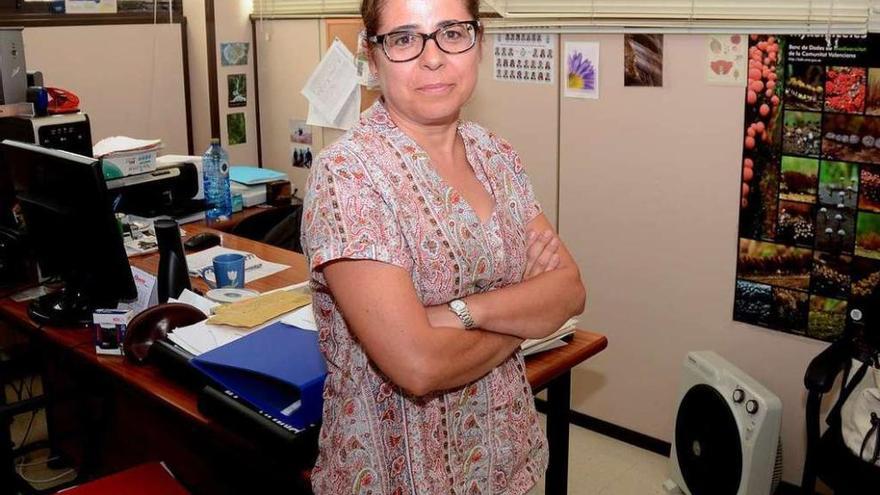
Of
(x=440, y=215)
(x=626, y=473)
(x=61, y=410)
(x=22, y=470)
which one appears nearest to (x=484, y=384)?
(x=440, y=215)

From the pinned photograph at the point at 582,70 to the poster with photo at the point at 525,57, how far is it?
63mm

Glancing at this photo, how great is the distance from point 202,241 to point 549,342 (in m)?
1.42

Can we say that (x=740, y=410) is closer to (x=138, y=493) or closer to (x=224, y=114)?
(x=138, y=493)

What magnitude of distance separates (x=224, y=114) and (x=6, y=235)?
1.67m

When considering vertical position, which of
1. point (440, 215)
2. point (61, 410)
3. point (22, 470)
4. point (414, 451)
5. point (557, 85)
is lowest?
point (22, 470)

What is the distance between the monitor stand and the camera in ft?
7.67

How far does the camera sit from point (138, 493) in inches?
76.2

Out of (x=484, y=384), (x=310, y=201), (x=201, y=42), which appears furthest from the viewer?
(x=201, y=42)

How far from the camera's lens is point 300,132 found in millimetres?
4246

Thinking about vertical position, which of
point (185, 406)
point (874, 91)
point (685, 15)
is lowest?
point (185, 406)

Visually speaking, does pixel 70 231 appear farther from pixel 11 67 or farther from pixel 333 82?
pixel 333 82

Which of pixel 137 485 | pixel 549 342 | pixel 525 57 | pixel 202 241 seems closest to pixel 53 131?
pixel 202 241

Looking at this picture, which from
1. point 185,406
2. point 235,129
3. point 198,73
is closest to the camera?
point 185,406

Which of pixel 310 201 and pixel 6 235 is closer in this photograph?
pixel 310 201
